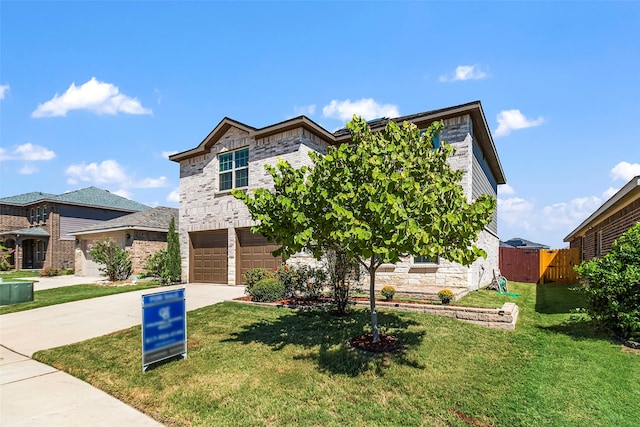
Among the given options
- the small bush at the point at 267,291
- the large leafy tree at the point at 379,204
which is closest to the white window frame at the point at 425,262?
the small bush at the point at 267,291

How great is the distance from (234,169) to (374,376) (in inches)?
523

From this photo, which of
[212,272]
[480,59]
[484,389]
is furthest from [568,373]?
[212,272]

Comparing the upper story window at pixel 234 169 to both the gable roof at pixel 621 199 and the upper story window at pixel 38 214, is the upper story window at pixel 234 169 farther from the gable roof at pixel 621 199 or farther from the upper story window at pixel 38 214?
the upper story window at pixel 38 214

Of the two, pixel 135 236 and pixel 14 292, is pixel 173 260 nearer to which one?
pixel 135 236

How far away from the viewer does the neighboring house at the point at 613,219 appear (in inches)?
372

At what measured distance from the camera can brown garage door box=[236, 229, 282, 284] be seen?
15117 mm

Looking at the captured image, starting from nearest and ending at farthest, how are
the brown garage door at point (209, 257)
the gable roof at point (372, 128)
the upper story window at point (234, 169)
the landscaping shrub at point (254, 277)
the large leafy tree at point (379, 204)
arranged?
1. the large leafy tree at point (379, 204)
2. the landscaping shrub at point (254, 277)
3. the gable roof at point (372, 128)
4. the upper story window at point (234, 169)
5. the brown garage door at point (209, 257)

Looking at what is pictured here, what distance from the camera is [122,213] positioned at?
1262 inches

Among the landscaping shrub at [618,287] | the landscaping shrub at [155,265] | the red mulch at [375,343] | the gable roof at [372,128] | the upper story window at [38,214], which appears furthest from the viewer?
the upper story window at [38,214]

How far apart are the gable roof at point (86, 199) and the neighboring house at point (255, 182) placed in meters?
17.1

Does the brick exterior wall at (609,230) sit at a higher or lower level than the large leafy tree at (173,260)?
higher

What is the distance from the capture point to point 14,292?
11.9m

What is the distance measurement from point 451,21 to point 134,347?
10400mm

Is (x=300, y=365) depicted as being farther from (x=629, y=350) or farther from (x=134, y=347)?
(x=629, y=350)
